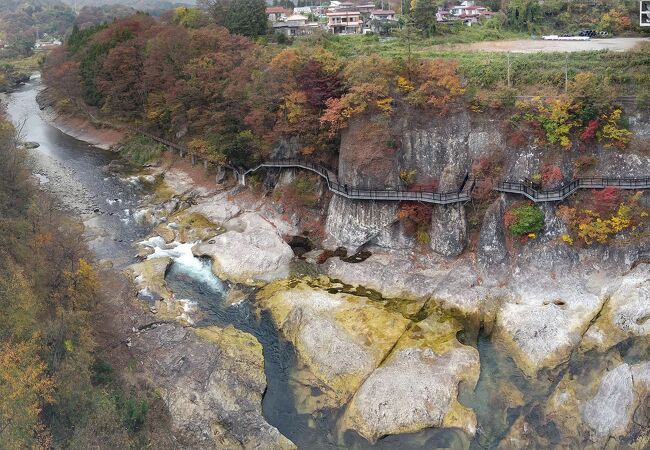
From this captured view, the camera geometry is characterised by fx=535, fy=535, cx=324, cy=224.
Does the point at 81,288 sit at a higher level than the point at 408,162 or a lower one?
lower

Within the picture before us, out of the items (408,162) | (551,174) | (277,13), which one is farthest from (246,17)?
(551,174)

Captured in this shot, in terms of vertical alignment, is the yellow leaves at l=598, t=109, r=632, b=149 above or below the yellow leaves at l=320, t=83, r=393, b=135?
below

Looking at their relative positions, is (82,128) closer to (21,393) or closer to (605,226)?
(21,393)

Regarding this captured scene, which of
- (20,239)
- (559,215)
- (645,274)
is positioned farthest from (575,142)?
(20,239)

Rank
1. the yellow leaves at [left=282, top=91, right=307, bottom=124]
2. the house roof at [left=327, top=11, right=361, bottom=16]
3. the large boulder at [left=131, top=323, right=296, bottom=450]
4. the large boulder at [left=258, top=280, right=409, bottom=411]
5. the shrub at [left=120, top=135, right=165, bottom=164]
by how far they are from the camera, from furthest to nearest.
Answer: the house roof at [left=327, top=11, right=361, bottom=16]
the shrub at [left=120, top=135, right=165, bottom=164]
the yellow leaves at [left=282, top=91, right=307, bottom=124]
the large boulder at [left=258, top=280, right=409, bottom=411]
the large boulder at [left=131, top=323, right=296, bottom=450]

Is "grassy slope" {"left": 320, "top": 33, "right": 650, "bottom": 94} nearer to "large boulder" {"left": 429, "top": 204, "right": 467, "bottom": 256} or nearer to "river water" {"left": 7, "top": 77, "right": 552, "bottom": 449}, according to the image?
"large boulder" {"left": 429, "top": 204, "right": 467, "bottom": 256}

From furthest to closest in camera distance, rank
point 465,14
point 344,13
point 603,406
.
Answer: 1. point 344,13
2. point 465,14
3. point 603,406

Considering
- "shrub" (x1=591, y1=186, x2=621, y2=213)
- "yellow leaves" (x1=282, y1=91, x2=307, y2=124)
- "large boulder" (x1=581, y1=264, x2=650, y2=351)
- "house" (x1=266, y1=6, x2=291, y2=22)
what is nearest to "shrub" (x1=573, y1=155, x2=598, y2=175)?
"shrub" (x1=591, y1=186, x2=621, y2=213)
